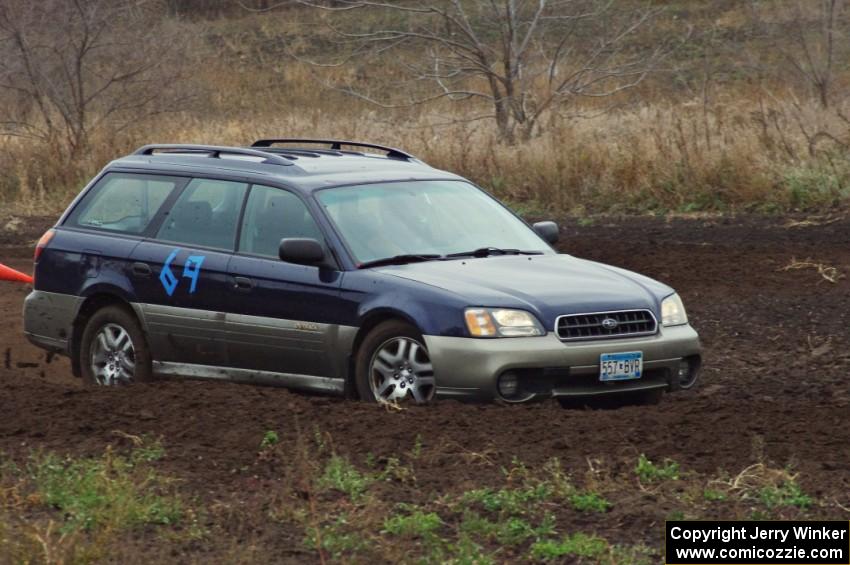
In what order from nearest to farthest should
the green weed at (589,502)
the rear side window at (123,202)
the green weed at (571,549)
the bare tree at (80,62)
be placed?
the green weed at (571,549) → the green weed at (589,502) → the rear side window at (123,202) → the bare tree at (80,62)

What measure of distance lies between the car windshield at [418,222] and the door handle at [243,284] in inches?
25.7

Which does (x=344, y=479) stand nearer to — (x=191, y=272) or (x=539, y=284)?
(x=539, y=284)

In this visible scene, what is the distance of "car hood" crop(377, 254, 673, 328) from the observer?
350 inches

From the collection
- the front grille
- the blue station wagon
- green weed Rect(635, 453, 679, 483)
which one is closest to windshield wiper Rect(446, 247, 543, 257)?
the blue station wagon

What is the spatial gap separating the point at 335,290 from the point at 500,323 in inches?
44.5

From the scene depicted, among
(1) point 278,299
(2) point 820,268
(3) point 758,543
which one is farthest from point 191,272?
(2) point 820,268

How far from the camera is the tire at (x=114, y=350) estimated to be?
1034 centimetres

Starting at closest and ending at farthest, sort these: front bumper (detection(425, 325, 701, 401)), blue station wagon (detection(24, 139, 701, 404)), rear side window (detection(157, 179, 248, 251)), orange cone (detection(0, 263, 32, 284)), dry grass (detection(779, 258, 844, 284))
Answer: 1. front bumper (detection(425, 325, 701, 401))
2. blue station wagon (detection(24, 139, 701, 404))
3. rear side window (detection(157, 179, 248, 251))
4. orange cone (detection(0, 263, 32, 284))
5. dry grass (detection(779, 258, 844, 284))

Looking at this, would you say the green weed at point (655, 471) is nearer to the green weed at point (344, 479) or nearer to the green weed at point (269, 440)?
the green weed at point (344, 479)

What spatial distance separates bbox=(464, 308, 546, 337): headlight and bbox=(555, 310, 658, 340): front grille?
0.16 m

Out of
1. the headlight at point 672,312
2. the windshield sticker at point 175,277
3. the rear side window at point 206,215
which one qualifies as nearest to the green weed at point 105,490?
the windshield sticker at point 175,277

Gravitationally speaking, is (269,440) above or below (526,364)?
below

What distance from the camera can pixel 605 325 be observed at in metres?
8.99

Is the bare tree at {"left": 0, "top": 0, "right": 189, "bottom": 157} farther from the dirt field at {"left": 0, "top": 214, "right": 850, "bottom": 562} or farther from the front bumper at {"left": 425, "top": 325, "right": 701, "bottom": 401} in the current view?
the front bumper at {"left": 425, "top": 325, "right": 701, "bottom": 401}
